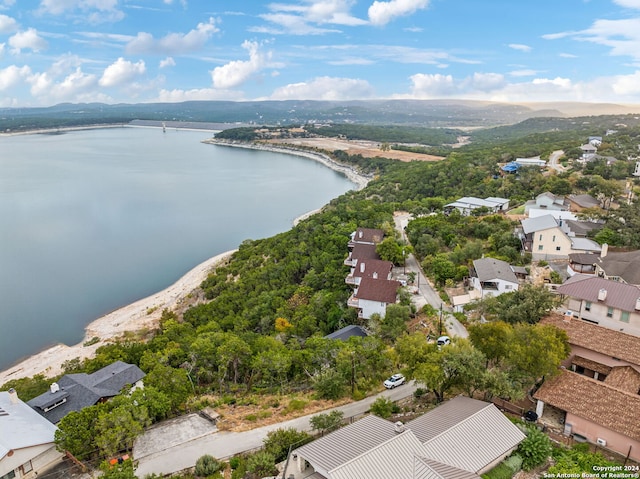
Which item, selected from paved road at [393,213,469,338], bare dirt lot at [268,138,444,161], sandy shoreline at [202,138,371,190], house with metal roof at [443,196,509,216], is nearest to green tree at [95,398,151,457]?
paved road at [393,213,469,338]

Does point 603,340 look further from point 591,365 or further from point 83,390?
point 83,390

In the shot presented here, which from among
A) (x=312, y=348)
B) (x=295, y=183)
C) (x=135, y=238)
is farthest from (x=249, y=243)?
(x=295, y=183)

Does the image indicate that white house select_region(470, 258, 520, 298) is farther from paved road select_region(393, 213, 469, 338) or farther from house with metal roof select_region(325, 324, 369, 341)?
house with metal roof select_region(325, 324, 369, 341)

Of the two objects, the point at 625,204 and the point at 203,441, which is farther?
the point at 625,204

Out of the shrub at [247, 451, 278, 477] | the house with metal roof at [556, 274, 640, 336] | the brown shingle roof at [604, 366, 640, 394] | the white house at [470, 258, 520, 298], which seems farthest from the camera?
the white house at [470, 258, 520, 298]

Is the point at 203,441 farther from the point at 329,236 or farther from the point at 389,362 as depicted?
the point at 329,236
